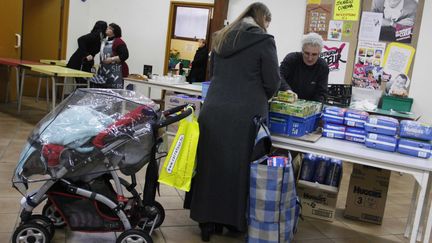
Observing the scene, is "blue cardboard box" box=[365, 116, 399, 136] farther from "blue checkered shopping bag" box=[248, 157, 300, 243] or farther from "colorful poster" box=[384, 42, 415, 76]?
"colorful poster" box=[384, 42, 415, 76]

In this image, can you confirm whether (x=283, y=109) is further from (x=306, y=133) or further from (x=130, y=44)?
(x=130, y=44)

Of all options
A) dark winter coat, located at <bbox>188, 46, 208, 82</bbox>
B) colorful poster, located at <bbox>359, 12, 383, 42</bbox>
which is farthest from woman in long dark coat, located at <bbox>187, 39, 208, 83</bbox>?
colorful poster, located at <bbox>359, 12, 383, 42</bbox>

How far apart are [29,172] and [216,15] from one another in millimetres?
5082

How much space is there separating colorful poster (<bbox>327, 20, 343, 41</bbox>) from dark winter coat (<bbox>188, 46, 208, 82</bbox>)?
2.03m

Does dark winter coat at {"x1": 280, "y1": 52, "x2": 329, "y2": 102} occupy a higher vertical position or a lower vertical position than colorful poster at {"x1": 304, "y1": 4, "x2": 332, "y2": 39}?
lower

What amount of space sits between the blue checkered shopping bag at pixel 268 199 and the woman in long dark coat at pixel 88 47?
173 inches

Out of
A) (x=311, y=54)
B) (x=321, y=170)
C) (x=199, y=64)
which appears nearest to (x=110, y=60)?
(x=199, y=64)

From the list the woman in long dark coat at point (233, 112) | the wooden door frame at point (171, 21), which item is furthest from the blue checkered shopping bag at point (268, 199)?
the wooden door frame at point (171, 21)

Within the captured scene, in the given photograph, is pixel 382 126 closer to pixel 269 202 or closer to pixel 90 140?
pixel 269 202

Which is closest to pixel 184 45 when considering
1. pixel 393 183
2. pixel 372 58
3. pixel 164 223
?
pixel 372 58

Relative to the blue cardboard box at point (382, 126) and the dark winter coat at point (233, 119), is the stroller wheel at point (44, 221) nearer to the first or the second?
the dark winter coat at point (233, 119)

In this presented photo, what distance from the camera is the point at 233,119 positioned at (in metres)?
2.48

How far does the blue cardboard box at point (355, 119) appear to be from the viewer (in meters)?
2.79

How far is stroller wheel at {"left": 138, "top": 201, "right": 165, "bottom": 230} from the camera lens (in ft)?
8.00
